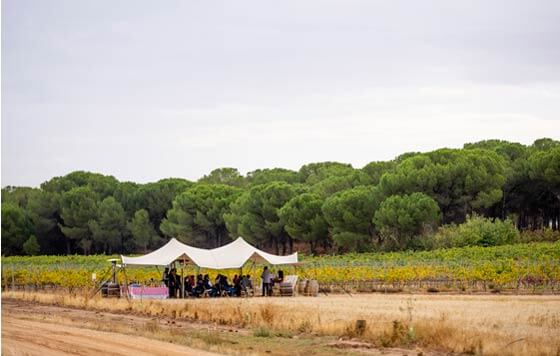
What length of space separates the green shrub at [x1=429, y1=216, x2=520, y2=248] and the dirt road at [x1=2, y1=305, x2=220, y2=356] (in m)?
47.6

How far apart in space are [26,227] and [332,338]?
8829cm

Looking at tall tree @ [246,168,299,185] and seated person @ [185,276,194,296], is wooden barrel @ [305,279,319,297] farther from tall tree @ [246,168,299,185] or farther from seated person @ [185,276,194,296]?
tall tree @ [246,168,299,185]

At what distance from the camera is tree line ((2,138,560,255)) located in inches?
3056

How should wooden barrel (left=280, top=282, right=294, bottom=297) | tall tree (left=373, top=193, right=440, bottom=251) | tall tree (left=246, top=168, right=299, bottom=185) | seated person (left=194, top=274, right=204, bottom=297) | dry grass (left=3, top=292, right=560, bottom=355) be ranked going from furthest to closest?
tall tree (left=246, top=168, right=299, bottom=185) < tall tree (left=373, top=193, right=440, bottom=251) < wooden barrel (left=280, top=282, right=294, bottom=297) < seated person (left=194, top=274, right=204, bottom=297) < dry grass (left=3, top=292, right=560, bottom=355)

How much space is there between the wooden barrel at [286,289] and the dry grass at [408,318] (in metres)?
2.74

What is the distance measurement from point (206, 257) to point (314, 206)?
50.7 metres

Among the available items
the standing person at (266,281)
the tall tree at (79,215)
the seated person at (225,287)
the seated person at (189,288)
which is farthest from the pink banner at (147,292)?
the tall tree at (79,215)

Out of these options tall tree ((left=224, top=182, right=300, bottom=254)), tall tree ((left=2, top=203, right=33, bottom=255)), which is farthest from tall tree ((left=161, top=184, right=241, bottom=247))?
tall tree ((left=2, top=203, right=33, bottom=255))

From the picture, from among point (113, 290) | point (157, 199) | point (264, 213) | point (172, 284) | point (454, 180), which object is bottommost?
point (113, 290)

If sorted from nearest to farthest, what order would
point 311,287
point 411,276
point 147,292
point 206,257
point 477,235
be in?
point 147,292 → point 206,257 → point 311,287 → point 411,276 → point 477,235

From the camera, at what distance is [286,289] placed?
37.6 meters

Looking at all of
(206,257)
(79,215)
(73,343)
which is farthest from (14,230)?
(73,343)

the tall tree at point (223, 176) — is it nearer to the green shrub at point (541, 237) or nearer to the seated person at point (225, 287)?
the green shrub at point (541, 237)

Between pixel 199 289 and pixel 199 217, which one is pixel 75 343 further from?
pixel 199 217
